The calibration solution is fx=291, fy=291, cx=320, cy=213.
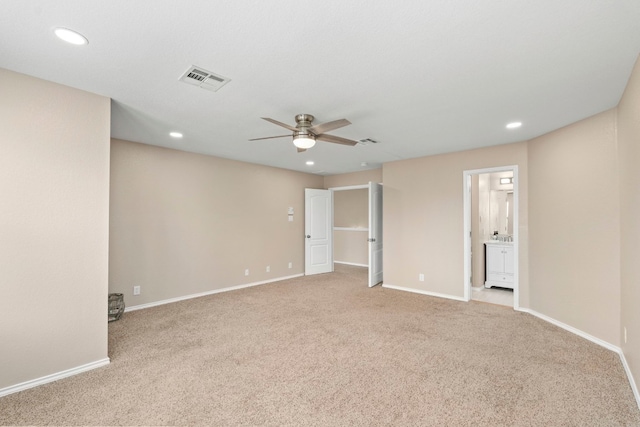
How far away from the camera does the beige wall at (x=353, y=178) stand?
668 centimetres

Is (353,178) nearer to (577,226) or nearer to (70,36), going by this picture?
(577,226)

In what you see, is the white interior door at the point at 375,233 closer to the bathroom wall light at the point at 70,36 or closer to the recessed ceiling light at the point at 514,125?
the recessed ceiling light at the point at 514,125

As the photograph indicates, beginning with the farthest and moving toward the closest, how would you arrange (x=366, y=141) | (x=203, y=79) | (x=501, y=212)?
(x=501, y=212)
(x=366, y=141)
(x=203, y=79)

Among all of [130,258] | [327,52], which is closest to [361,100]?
[327,52]

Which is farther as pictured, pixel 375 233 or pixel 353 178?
pixel 353 178

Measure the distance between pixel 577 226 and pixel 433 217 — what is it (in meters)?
2.03

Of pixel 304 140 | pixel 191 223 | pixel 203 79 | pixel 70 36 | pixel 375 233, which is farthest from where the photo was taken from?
pixel 375 233

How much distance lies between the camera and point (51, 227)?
2.44 metres

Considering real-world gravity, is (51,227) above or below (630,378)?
above

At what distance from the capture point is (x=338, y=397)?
2.22 m

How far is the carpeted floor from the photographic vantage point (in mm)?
2021

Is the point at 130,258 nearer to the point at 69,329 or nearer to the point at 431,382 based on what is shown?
the point at 69,329

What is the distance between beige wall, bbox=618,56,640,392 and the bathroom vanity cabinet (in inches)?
107

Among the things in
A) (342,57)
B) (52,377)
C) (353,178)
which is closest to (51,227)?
(52,377)
